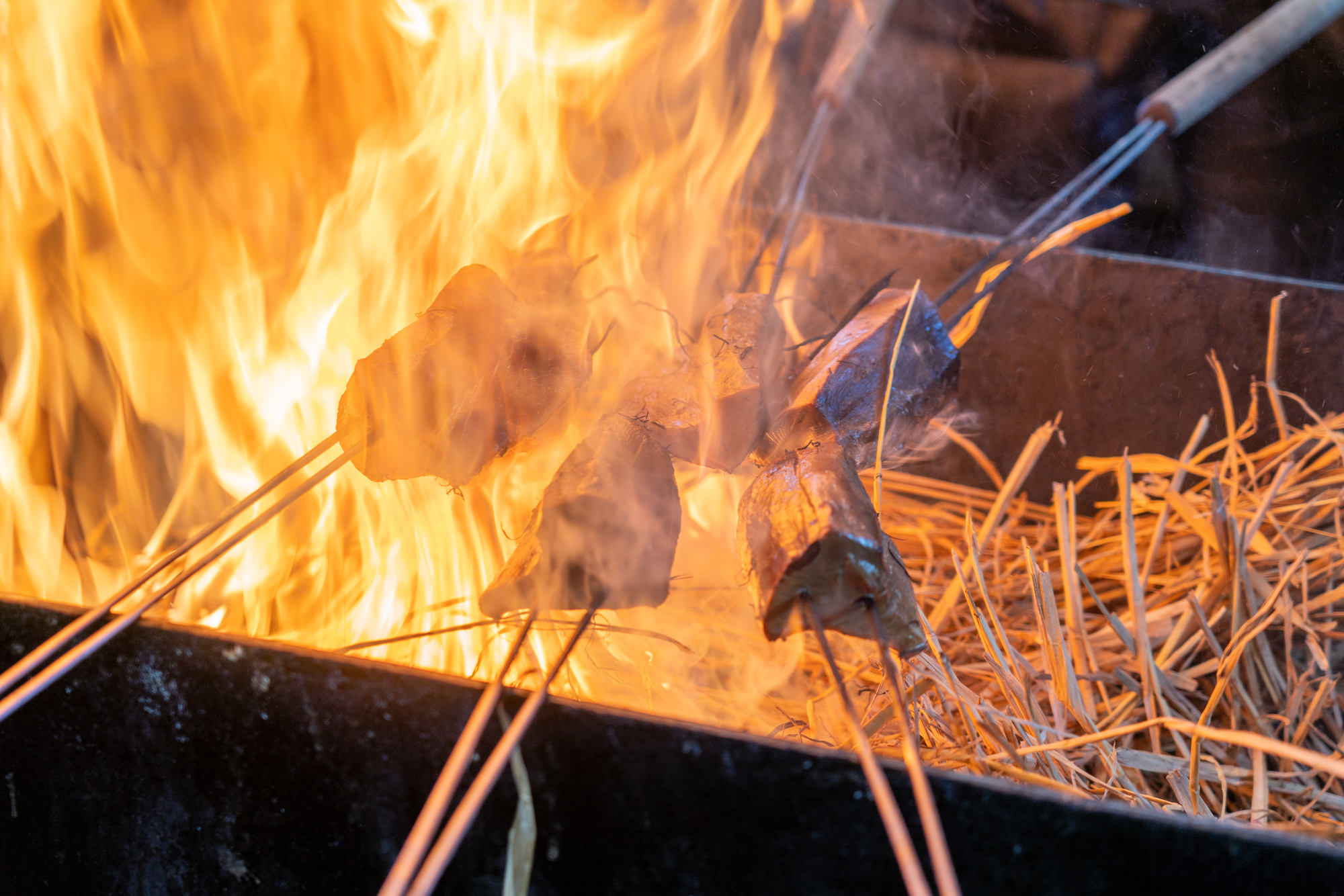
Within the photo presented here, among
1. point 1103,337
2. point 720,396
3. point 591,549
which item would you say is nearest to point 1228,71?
point 1103,337

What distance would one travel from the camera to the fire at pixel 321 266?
206 cm

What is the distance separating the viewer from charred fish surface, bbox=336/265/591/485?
163cm

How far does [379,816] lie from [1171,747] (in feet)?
6.42

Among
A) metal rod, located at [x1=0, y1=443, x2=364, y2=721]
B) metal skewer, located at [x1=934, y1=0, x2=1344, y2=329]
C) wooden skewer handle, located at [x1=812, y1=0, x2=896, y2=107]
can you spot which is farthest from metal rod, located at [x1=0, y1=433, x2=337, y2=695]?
wooden skewer handle, located at [x1=812, y1=0, x2=896, y2=107]

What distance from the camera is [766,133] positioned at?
357cm

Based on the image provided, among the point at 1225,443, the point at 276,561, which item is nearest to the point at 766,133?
the point at 1225,443

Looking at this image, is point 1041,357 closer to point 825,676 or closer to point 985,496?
point 985,496

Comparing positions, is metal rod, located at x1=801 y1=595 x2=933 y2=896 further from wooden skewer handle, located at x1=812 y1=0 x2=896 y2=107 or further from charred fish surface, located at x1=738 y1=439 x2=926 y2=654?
wooden skewer handle, located at x1=812 y1=0 x2=896 y2=107

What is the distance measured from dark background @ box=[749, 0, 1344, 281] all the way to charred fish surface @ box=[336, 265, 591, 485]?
1901 millimetres

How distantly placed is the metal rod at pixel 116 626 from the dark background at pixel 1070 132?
2452 millimetres

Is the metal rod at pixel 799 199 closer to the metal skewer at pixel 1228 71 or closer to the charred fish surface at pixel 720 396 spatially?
the charred fish surface at pixel 720 396

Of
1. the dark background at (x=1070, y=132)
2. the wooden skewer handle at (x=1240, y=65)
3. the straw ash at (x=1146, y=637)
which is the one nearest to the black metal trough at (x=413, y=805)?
the straw ash at (x=1146, y=637)

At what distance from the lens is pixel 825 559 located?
4.24 ft

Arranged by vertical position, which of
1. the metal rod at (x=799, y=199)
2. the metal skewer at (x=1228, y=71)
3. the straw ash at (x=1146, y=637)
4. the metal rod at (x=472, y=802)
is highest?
the metal rod at (x=799, y=199)
